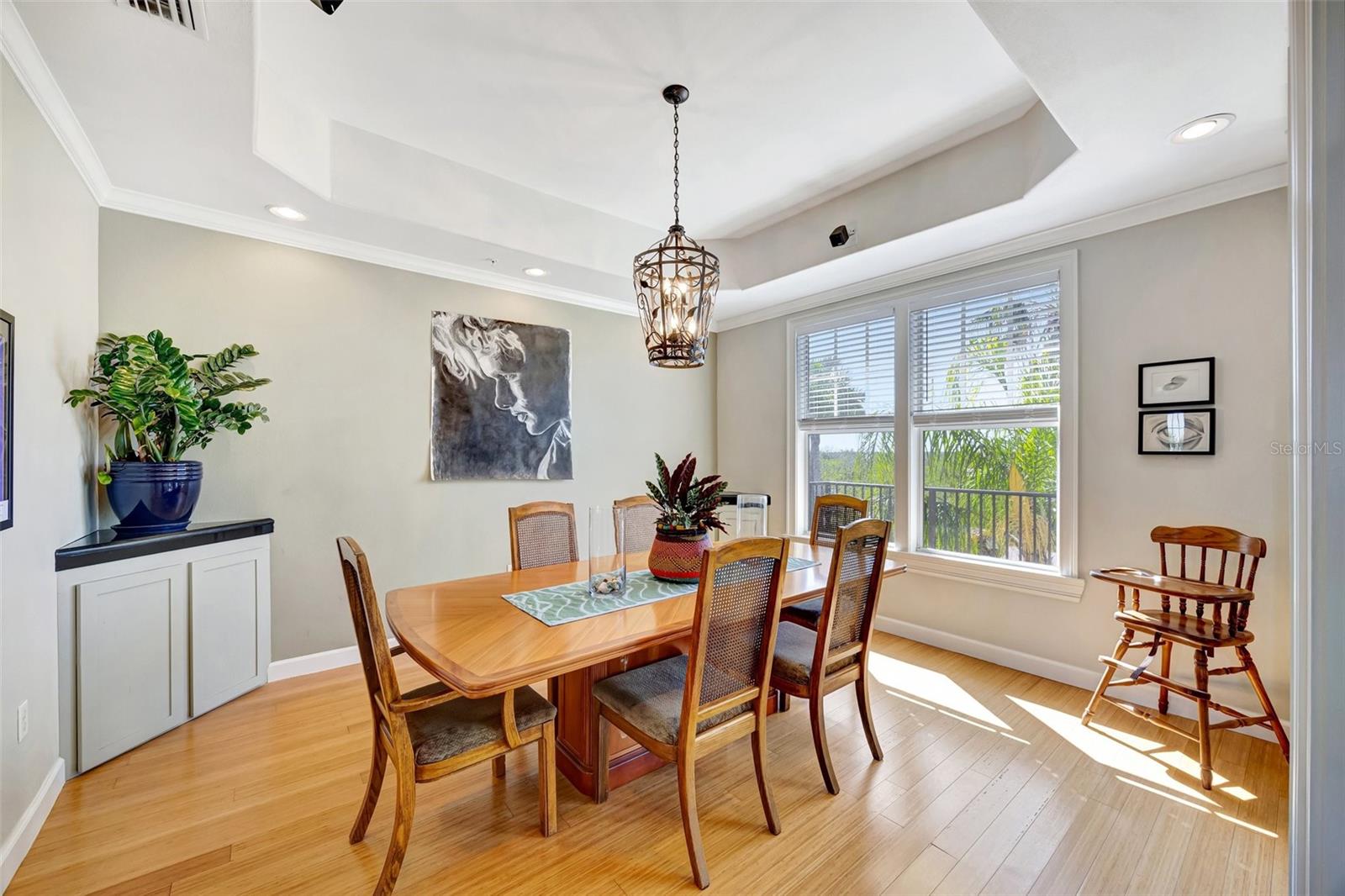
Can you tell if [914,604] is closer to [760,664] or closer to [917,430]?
[917,430]

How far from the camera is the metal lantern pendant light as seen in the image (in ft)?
7.44

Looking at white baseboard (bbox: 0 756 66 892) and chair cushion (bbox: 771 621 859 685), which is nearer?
white baseboard (bbox: 0 756 66 892)

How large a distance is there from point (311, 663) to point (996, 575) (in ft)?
13.6

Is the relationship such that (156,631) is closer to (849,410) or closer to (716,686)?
(716,686)

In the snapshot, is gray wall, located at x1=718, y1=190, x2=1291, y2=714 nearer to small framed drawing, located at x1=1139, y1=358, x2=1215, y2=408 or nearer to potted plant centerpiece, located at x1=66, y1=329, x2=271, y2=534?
small framed drawing, located at x1=1139, y1=358, x2=1215, y2=408

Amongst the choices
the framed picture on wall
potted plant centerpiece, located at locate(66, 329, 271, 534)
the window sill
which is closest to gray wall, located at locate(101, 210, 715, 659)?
potted plant centerpiece, located at locate(66, 329, 271, 534)

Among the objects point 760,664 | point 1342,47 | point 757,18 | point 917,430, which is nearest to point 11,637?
point 760,664

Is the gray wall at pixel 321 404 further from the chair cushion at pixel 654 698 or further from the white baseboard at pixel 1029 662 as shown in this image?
the white baseboard at pixel 1029 662

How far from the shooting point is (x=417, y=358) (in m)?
3.51

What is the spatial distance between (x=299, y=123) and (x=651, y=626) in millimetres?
2709

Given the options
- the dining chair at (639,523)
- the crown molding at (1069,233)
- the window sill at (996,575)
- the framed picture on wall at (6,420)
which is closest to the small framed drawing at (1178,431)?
the window sill at (996,575)

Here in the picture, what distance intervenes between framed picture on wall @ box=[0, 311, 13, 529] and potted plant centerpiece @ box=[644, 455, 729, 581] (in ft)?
6.71

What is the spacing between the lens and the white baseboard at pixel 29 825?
1.61 metres

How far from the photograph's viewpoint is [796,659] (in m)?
2.16
